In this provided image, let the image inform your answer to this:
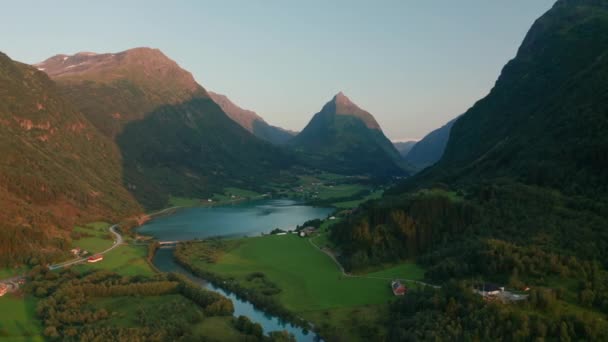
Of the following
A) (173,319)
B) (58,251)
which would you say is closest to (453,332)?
(173,319)

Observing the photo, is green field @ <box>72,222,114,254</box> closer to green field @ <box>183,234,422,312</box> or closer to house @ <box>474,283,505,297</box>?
green field @ <box>183,234,422,312</box>

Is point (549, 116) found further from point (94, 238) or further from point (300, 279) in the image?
point (94, 238)

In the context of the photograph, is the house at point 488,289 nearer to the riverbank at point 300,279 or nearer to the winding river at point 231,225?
the riverbank at point 300,279

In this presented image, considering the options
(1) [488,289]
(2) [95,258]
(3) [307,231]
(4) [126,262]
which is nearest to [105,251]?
(2) [95,258]

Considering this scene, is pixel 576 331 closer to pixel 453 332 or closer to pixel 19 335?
pixel 453 332

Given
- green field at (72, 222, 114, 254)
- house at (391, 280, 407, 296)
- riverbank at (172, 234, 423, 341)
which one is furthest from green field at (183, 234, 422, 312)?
green field at (72, 222, 114, 254)

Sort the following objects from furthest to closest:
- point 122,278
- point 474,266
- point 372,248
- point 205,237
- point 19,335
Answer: point 205,237 → point 372,248 → point 122,278 → point 474,266 → point 19,335
